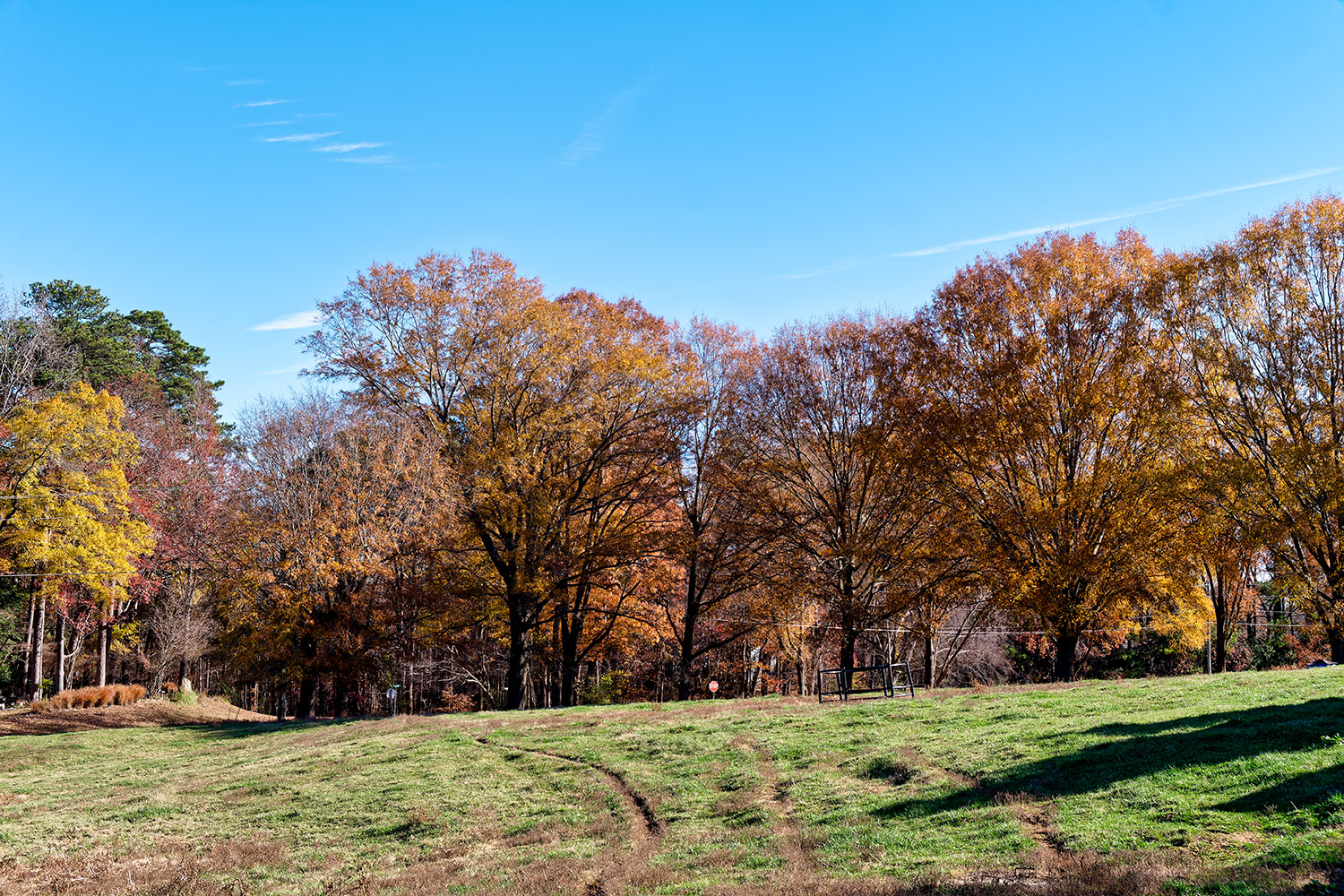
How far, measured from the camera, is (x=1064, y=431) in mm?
29031

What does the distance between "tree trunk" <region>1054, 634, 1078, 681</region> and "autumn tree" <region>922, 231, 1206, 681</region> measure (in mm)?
40

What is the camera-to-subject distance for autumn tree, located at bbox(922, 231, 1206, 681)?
1086 inches

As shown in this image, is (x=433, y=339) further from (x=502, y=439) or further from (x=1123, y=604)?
(x=1123, y=604)

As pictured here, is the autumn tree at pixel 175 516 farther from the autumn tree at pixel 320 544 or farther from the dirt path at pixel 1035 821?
the dirt path at pixel 1035 821

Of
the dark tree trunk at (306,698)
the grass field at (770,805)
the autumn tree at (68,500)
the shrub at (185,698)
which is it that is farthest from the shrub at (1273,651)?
the autumn tree at (68,500)

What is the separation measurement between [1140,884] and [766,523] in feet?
86.3

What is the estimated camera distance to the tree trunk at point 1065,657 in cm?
2878

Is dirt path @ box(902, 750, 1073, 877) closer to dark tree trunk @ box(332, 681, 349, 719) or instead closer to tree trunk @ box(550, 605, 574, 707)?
tree trunk @ box(550, 605, 574, 707)

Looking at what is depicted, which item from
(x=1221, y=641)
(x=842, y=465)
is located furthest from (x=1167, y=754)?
(x=1221, y=641)

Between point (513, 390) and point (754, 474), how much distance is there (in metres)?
9.73

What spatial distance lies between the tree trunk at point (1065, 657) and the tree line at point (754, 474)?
0.12 metres

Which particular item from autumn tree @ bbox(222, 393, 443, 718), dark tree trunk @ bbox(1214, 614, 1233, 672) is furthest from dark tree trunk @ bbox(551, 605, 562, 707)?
dark tree trunk @ bbox(1214, 614, 1233, 672)

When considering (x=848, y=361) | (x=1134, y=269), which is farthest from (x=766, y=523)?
(x=1134, y=269)

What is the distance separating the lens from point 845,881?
10055mm
